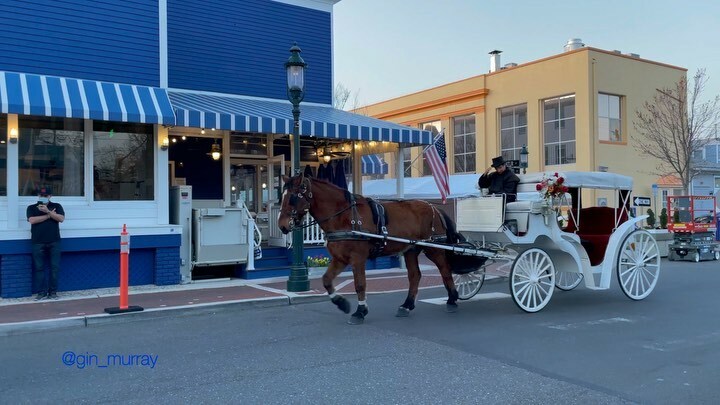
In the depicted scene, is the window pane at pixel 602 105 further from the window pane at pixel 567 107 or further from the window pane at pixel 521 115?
the window pane at pixel 521 115

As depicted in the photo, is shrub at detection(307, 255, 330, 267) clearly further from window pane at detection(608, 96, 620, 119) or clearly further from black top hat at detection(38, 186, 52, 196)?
window pane at detection(608, 96, 620, 119)

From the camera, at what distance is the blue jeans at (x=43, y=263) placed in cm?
1029

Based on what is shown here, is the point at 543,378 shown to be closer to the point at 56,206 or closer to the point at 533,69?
the point at 56,206

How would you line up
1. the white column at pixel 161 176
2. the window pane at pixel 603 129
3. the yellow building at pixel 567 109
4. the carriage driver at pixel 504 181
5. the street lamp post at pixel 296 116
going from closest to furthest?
the carriage driver at pixel 504 181 < the street lamp post at pixel 296 116 < the white column at pixel 161 176 < the yellow building at pixel 567 109 < the window pane at pixel 603 129

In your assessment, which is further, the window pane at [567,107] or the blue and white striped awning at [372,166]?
the window pane at [567,107]

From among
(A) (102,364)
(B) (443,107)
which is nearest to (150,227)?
(A) (102,364)

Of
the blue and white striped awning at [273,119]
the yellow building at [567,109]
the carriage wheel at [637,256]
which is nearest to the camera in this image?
the carriage wheel at [637,256]

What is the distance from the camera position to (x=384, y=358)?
256 inches

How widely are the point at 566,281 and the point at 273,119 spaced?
6.86 meters

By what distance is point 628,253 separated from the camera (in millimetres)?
10109

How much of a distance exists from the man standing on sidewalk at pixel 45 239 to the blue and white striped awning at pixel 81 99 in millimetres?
1602

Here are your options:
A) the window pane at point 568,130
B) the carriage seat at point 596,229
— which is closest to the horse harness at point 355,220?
the carriage seat at point 596,229

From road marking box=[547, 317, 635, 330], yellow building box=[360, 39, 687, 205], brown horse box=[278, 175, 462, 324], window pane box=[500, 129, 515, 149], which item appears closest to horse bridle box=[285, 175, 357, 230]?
brown horse box=[278, 175, 462, 324]

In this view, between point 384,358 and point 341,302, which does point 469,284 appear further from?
point 384,358
